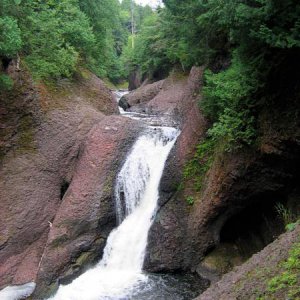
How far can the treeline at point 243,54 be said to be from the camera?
6391 mm

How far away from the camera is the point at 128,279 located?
9.96 m

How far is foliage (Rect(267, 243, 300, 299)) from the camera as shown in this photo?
4.17 m

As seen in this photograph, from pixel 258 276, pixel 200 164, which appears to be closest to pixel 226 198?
pixel 200 164

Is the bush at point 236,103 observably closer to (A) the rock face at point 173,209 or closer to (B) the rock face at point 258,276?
(A) the rock face at point 173,209

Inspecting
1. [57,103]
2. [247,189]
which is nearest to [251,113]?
[247,189]

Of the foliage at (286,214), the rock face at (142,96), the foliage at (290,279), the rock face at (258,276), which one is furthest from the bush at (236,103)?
the rock face at (142,96)

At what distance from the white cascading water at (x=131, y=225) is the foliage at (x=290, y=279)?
5162 millimetres

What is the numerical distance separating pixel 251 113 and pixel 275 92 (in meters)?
0.78

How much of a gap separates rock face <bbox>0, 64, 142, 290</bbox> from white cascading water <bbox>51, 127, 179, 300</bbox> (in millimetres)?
404

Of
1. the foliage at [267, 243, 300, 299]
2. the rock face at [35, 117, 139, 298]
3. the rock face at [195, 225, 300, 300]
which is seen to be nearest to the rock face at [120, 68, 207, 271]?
the rock face at [35, 117, 139, 298]

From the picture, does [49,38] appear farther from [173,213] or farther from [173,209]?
[173,213]

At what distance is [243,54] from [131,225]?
21.2ft

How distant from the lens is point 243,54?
7.74m

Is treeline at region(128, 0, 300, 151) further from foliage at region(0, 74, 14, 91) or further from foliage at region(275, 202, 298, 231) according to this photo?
foliage at region(0, 74, 14, 91)
